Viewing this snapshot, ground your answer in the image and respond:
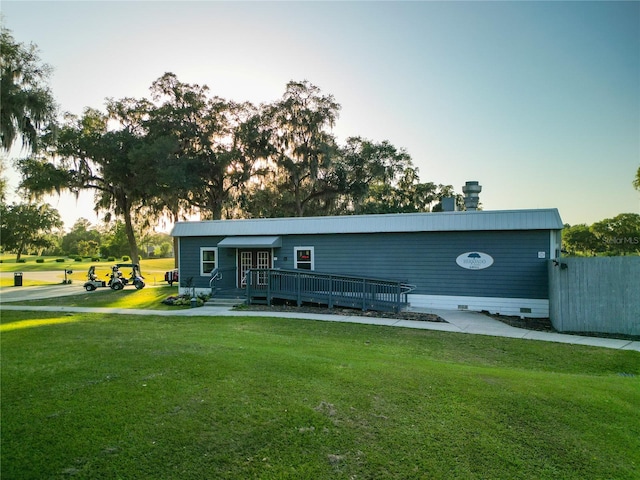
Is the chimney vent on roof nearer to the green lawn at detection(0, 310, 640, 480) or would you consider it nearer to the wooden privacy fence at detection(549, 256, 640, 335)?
the wooden privacy fence at detection(549, 256, 640, 335)

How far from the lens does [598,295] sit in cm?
958

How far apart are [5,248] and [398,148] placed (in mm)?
49003

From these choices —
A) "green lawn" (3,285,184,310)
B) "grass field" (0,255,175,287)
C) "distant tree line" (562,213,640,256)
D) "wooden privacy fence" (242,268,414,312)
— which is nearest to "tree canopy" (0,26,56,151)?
"green lawn" (3,285,184,310)

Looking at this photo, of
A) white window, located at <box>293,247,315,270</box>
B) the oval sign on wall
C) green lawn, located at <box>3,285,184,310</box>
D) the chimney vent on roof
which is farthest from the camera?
the chimney vent on roof

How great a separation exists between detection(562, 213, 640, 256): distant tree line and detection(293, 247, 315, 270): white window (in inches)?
1118

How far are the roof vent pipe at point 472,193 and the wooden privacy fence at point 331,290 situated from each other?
171 inches

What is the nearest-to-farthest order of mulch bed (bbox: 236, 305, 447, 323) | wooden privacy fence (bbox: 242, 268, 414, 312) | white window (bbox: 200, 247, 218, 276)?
1. mulch bed (bbox: 236, 305, 447, 323)
2. wooden privacy fence (bbox: 242, 268, 414, 312)
3. white window (bbox: 200, 247, 218, 276)

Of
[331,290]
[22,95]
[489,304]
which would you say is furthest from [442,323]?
[22,95]

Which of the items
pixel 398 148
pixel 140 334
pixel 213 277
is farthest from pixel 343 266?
pixel 398 148

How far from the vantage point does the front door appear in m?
15.5

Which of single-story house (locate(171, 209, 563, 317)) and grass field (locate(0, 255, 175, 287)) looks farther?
grass field (locate(0, 255, 175, 287))

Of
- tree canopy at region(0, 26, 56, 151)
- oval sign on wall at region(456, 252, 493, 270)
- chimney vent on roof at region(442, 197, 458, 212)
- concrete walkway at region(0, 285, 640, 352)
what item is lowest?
concrete walkway at region(0, 285, 640, 352)

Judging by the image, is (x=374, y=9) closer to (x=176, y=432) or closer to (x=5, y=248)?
(x=176, y=432)

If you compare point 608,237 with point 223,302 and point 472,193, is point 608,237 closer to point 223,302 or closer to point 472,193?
point 472,193
